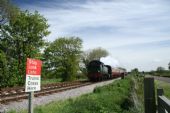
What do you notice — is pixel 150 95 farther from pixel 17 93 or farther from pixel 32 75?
pixel 17 93

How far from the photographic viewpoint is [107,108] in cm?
1441

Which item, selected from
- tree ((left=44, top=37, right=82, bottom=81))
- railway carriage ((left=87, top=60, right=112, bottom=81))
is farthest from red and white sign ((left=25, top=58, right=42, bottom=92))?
tree ((left=44, top=37, right=82, bottom=81))

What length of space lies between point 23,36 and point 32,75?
42.9 meters

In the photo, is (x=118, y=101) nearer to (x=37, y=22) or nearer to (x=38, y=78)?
(x=38, y=78)

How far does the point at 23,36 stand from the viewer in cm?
5016

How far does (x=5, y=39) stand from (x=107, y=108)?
36941mm

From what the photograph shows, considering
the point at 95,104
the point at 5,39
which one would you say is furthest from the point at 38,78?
the point at 5,39

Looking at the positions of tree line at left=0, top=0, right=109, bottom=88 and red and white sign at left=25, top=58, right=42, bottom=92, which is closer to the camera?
red and white sign at left=25, top=58, right=42, bottom=92

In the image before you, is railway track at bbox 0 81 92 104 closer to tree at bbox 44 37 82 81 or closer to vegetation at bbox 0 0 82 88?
vegetation at bbox 0 0 82 88

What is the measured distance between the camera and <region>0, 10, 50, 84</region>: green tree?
159ft

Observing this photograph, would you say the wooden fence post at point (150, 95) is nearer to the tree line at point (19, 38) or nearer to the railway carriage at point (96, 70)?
the tree line at point (19, 38)

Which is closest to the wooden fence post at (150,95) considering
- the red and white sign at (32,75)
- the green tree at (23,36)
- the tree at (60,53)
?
the red and white sign at (32,75)

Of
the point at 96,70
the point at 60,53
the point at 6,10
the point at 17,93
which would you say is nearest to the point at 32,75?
the point at 17,93

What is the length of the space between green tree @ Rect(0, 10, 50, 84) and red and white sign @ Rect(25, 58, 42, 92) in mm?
39052
